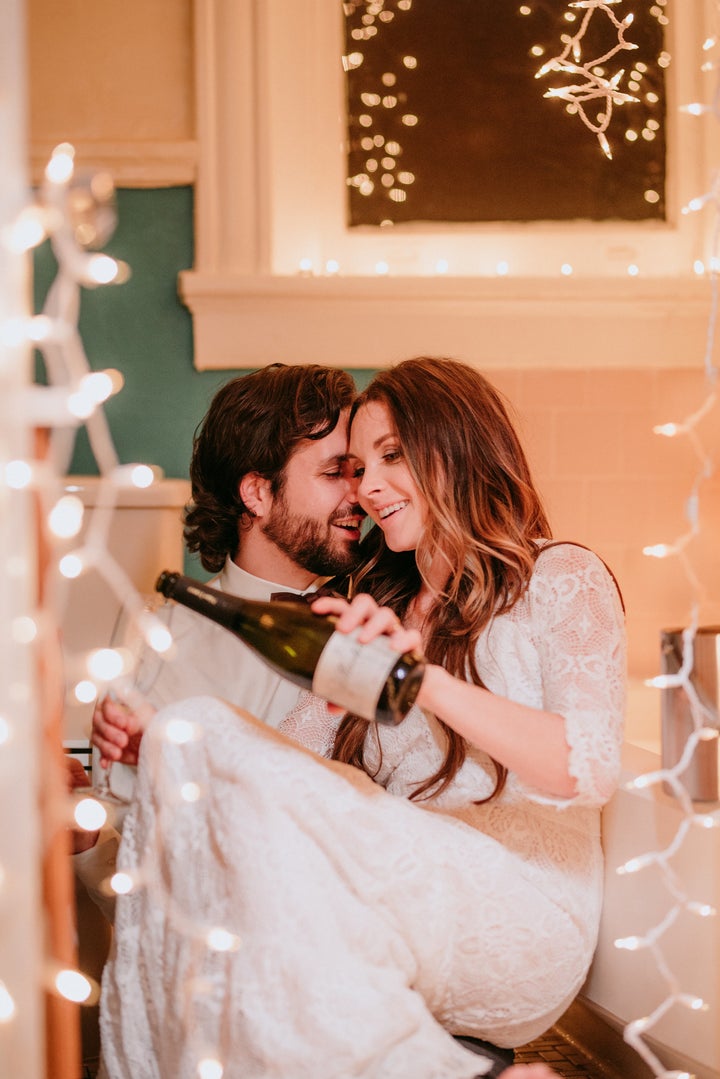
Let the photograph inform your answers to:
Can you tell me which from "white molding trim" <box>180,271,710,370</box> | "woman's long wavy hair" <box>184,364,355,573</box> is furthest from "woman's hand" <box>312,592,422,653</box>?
"white molding trim" <box>180,271,710,370</box>

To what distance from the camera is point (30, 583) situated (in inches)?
26.3

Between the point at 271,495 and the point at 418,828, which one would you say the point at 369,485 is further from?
the point at 418,828

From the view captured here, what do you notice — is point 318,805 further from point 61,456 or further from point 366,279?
point 366,279

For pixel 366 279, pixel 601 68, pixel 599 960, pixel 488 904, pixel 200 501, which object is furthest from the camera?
pixel 601 68

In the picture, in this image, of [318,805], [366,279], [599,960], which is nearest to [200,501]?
[366,279]

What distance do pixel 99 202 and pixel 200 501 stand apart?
3.17ft

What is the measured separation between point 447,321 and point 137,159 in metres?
0.63

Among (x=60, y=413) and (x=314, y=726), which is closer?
(x=60, y=413)

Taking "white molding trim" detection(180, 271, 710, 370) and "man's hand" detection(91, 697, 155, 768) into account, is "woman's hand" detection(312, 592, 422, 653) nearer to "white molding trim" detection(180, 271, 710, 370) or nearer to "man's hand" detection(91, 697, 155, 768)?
"man's hand" detection(91, 697, 155, 768)

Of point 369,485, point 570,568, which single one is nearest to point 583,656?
point 570,568

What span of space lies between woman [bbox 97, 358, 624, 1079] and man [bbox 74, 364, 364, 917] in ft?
0.80

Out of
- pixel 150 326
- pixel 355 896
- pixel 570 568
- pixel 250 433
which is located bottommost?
pixel 355 896

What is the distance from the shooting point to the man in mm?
1545

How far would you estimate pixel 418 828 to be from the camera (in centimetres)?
105
